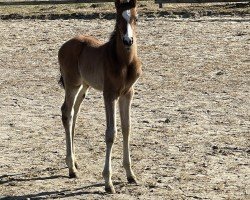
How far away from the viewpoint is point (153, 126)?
930cm

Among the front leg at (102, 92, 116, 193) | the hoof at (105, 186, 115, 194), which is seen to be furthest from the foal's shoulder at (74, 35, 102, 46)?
the hoof at (105, 186, 115, 194)

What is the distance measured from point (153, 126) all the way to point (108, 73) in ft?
9.09

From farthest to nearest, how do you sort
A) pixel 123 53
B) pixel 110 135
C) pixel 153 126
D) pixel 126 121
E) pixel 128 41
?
pixel 153 126 < pixel 126 121 < pixel 110 135 < pixel 123 53 < pixel 128 41

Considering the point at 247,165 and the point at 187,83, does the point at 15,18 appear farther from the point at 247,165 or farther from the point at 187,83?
the point at 247,165

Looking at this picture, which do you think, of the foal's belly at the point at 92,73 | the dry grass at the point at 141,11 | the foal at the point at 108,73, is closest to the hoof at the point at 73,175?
the foal at the point at 108,73

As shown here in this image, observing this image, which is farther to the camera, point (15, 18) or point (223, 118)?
point (15, 18)

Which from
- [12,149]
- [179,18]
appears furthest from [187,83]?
[179,18]

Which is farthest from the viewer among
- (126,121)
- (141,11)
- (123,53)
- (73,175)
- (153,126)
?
(141,11)

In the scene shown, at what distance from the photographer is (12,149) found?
8.35m

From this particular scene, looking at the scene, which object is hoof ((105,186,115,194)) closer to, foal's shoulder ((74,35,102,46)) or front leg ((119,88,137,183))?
front leg ((119,88,137,183))

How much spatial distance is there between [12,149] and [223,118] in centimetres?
316

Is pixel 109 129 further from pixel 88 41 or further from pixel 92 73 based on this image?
pixel 88 41

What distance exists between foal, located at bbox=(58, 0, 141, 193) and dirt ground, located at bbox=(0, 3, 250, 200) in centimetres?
47

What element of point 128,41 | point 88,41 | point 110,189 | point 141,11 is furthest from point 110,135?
point 141,11
